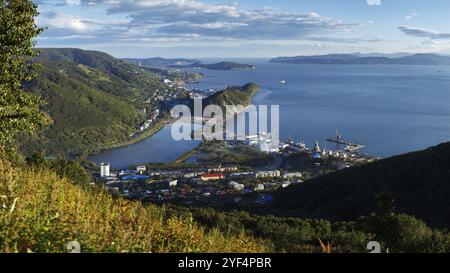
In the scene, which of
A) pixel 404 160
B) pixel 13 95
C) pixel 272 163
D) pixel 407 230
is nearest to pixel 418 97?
pixel 272 163

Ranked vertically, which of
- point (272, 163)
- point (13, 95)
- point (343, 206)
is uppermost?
point (13, 95)

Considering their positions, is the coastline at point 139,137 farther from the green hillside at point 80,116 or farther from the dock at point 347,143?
the dock at point 347,143

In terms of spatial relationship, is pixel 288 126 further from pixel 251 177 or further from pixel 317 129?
pixel 251 177

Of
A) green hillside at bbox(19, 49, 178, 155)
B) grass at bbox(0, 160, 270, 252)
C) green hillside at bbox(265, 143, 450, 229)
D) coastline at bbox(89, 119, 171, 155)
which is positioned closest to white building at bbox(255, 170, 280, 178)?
green hillside at bbox(265, 143, 450, 229)

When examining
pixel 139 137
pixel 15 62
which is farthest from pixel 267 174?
pixel 15 62

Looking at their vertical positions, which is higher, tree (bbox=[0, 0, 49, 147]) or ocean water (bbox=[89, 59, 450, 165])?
tree (bbox=[0, 0, 49, 147])

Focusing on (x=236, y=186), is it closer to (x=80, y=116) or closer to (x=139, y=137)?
(x=139, y=137)

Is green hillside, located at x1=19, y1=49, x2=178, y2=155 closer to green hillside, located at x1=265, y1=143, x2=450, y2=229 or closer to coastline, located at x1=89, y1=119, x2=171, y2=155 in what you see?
coastline, located at x1=89, y1=119, x2=171, y2=155
